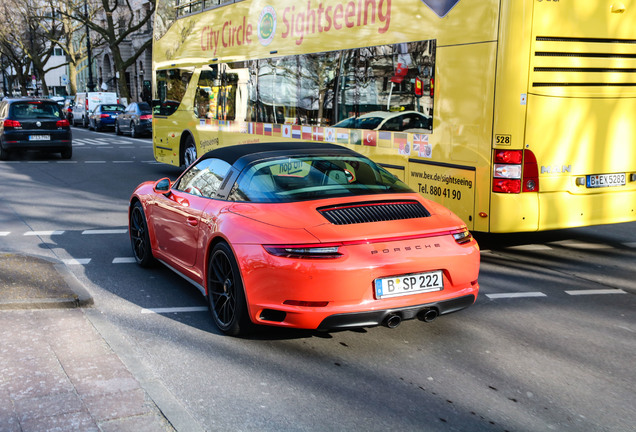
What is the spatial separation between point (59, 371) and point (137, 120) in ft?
91.9

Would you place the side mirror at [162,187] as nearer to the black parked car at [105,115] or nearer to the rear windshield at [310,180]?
the rear windshield at [310,180]

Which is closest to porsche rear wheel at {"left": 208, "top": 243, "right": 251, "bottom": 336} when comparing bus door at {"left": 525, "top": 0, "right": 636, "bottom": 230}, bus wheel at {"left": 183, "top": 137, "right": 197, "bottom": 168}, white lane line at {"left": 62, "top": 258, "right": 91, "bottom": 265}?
white lane line at {"left": 62, "top": 258, "right": 91, "bottom": 265}

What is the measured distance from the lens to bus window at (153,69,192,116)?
1488 cm

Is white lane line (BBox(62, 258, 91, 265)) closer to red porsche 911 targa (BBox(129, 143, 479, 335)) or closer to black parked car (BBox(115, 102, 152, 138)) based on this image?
red porsche 911 targa (BBox(129, 143, 479, 335))

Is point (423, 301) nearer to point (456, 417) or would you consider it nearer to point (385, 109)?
point (456, 417)

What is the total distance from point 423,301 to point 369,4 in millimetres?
5229

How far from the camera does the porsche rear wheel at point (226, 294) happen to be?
4.71 metres

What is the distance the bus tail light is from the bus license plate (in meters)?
0.92

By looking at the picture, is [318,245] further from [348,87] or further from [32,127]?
[32,127]

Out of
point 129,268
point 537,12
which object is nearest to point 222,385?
point 129,268

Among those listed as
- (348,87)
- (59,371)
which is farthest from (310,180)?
(348,87)

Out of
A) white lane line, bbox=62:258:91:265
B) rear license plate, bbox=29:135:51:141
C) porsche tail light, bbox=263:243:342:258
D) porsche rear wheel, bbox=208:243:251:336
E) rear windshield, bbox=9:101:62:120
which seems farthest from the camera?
rear windshield, bbox=9:101:62:120

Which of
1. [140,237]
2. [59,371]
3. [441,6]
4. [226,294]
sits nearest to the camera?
[59,371]

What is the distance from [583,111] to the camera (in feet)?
23.6
